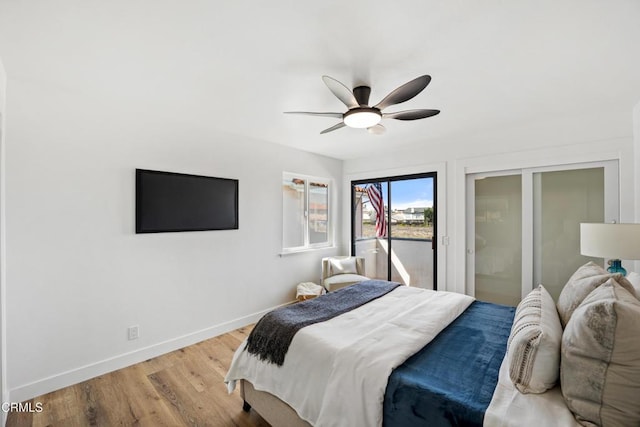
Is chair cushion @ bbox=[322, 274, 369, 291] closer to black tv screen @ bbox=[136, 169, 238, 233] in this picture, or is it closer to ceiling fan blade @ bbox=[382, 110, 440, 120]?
black tv screen @ bbox=[136, 169, 238, 233]

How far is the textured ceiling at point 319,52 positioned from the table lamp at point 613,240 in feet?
3.72

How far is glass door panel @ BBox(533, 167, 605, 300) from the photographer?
3.00 metres

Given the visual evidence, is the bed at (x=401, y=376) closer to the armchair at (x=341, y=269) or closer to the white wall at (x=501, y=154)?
the white wall at (x=501, y=154)

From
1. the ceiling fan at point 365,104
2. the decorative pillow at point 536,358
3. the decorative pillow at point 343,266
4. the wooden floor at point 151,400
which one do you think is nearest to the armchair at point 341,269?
the decorative pillow at point 343,266

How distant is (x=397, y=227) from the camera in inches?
178

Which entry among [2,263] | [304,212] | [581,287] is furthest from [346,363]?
[304,212]

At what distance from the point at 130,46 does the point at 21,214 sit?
60.8 inches

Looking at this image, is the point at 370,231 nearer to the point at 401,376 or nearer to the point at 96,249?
the point at 401,376

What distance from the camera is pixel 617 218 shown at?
2.82 meters

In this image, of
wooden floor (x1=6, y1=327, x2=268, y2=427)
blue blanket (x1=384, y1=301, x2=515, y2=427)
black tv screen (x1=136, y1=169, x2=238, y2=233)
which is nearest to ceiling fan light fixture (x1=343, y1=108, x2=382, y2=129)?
blue blanket (x1=384, y1=301, x2=515, y2=427)

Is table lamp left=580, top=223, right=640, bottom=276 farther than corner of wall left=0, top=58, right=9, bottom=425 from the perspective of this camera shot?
Yes

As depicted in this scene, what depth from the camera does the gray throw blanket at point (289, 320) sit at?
1.80 metres

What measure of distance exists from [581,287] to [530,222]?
2022mm

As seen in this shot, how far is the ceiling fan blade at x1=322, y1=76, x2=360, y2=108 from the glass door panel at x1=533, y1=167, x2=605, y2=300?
265 cm
